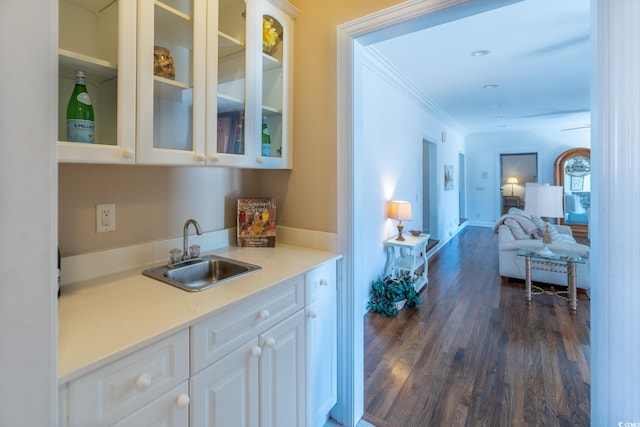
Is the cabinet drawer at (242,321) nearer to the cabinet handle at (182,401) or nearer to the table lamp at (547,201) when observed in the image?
the cabinet handle at (182,401)

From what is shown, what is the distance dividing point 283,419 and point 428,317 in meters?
2.06

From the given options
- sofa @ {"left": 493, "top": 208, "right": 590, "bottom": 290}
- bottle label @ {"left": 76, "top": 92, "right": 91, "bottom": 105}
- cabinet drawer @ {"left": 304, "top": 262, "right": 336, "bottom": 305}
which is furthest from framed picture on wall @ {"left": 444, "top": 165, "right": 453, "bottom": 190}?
bottle label @ {"left": 76, "top": 92, "right": 91, "bottom": 105}

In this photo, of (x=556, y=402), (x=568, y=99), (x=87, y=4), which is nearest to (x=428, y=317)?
(x=556, y=402)

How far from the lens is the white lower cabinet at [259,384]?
99 cm

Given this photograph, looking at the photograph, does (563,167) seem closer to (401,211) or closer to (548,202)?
(548,202)

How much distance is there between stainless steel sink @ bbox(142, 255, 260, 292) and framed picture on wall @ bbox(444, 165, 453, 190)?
220 inches

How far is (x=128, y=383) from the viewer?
2.59 feet

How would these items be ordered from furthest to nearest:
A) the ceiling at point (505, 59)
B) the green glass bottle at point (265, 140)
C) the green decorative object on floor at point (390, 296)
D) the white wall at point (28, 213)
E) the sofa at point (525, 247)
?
the sofa at point (525, 247), the green decorative object on floor at point (390, 296), the ceiling at point (505, 59), the green glass bottle at point (265, 140), the white wall at point (28, 213)

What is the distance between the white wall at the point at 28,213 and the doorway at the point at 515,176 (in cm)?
926

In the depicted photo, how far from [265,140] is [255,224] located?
1.63ft

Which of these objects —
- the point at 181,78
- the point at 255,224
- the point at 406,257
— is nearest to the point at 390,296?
the point at 406,257

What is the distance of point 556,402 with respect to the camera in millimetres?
1818

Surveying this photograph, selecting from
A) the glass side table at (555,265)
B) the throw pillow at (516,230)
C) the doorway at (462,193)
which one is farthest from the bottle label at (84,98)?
the doorway at (462,193)

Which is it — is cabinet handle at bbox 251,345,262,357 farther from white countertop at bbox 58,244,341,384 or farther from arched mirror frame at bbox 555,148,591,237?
arched mirror frame at bbox 555,148,591,237
